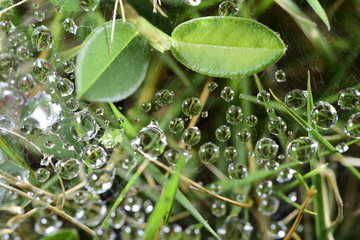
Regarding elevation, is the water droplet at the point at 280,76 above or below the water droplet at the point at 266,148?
above

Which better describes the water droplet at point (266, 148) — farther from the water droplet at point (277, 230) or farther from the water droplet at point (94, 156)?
the water droplet at point (94, 156)

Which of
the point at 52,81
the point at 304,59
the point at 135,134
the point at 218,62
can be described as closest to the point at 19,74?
the point at 52,81

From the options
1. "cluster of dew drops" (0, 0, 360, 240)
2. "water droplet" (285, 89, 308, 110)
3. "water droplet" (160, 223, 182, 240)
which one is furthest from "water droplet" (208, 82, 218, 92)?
"water droplet" (160, 223, 182, 240)

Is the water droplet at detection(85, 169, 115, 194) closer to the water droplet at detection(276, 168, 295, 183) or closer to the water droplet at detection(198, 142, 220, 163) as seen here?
the water droplet at detection(198, 142, 220, 163)

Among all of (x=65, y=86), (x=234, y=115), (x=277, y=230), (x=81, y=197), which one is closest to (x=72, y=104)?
(x=65, y=86)

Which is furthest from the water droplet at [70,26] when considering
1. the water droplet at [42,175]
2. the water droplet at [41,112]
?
the water droplet at [42,175]
